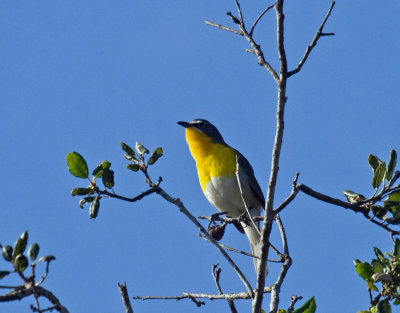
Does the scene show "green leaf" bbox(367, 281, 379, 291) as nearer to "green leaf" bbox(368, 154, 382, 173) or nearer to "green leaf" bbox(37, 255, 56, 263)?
"green leaf" bbox(368, 154, 382, 173)

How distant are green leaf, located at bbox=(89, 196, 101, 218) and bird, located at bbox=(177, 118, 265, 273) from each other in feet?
13.6

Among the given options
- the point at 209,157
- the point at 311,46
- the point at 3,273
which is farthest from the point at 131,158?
the point at 209,157

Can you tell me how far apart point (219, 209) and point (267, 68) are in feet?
18.8

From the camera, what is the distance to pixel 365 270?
5293 mm

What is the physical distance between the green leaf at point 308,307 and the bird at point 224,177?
4345 mm

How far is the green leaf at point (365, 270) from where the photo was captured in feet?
17.4

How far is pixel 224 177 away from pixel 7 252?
19.4 feet


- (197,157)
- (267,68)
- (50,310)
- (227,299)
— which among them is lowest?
(50,310)

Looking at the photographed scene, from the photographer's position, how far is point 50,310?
3.91m

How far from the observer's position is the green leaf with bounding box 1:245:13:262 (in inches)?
165

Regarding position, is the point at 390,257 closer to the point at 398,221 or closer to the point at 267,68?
the point at 398,221

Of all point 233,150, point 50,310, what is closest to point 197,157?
point 233,150

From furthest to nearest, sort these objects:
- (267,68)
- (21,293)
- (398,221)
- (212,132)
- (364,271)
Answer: (212,132) → (398,221) → (364,271) → (267,68) → (21,293)

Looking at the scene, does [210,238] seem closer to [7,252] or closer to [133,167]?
[133,167]
